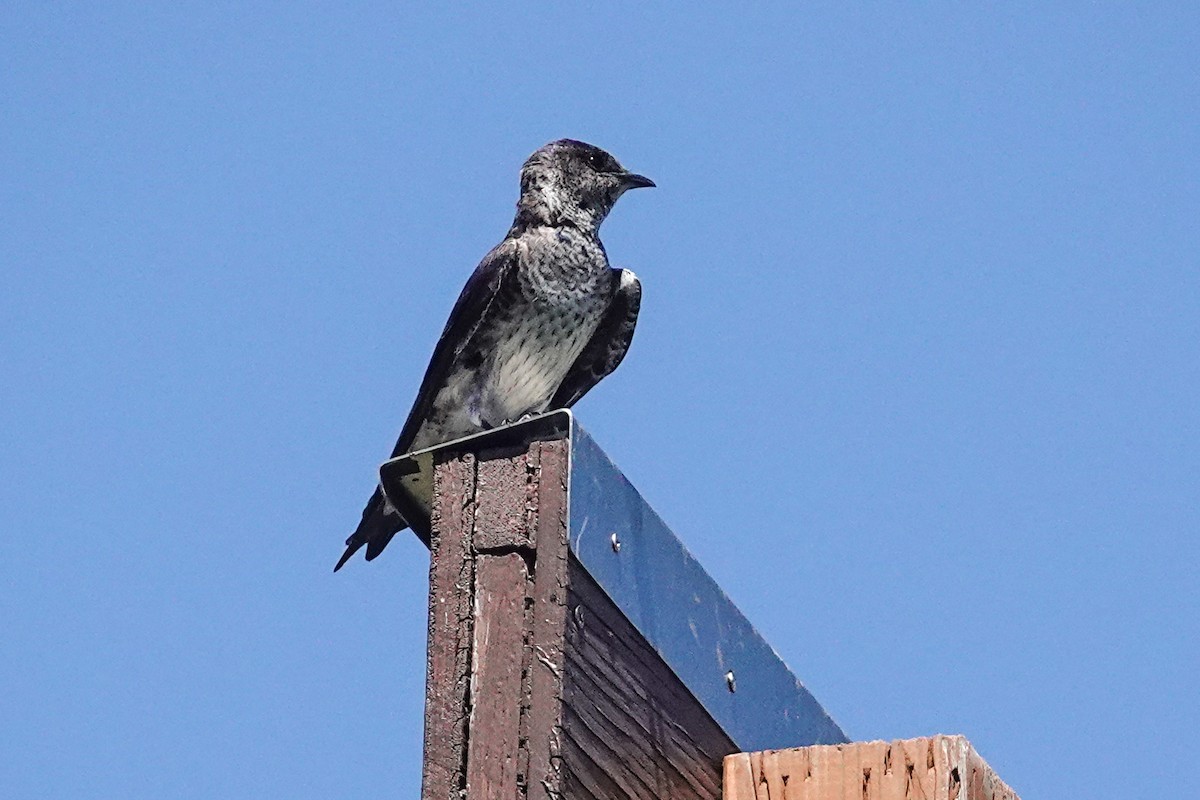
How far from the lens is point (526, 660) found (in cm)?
238

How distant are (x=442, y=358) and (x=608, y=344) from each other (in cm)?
76

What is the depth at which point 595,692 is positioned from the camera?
8.22 feet

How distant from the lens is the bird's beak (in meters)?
6.51

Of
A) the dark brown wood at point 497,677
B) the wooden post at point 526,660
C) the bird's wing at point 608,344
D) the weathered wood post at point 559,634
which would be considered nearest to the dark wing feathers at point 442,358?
the bird's wing at point 608,344

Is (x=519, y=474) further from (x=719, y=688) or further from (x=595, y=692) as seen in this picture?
(x=719, y=688)

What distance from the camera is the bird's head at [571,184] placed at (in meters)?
6.16

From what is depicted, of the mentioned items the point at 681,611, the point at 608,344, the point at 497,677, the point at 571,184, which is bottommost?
the point at 497,677

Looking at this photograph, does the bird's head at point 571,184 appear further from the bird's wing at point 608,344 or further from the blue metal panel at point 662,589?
the blue metal panel at point 662,589

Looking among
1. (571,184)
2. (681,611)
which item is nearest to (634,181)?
(571,184)

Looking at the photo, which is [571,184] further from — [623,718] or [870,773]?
[623,718]

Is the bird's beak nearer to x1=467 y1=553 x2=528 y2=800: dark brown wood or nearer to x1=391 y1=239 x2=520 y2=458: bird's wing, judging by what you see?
x1=391 y1=239 x2=520 y2=458: bird's wing

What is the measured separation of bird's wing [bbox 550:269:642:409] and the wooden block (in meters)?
3.39

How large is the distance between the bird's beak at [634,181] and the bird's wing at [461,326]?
2.59 ft

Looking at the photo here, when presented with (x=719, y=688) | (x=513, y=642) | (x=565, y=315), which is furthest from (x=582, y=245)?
(x=513, y=642)
